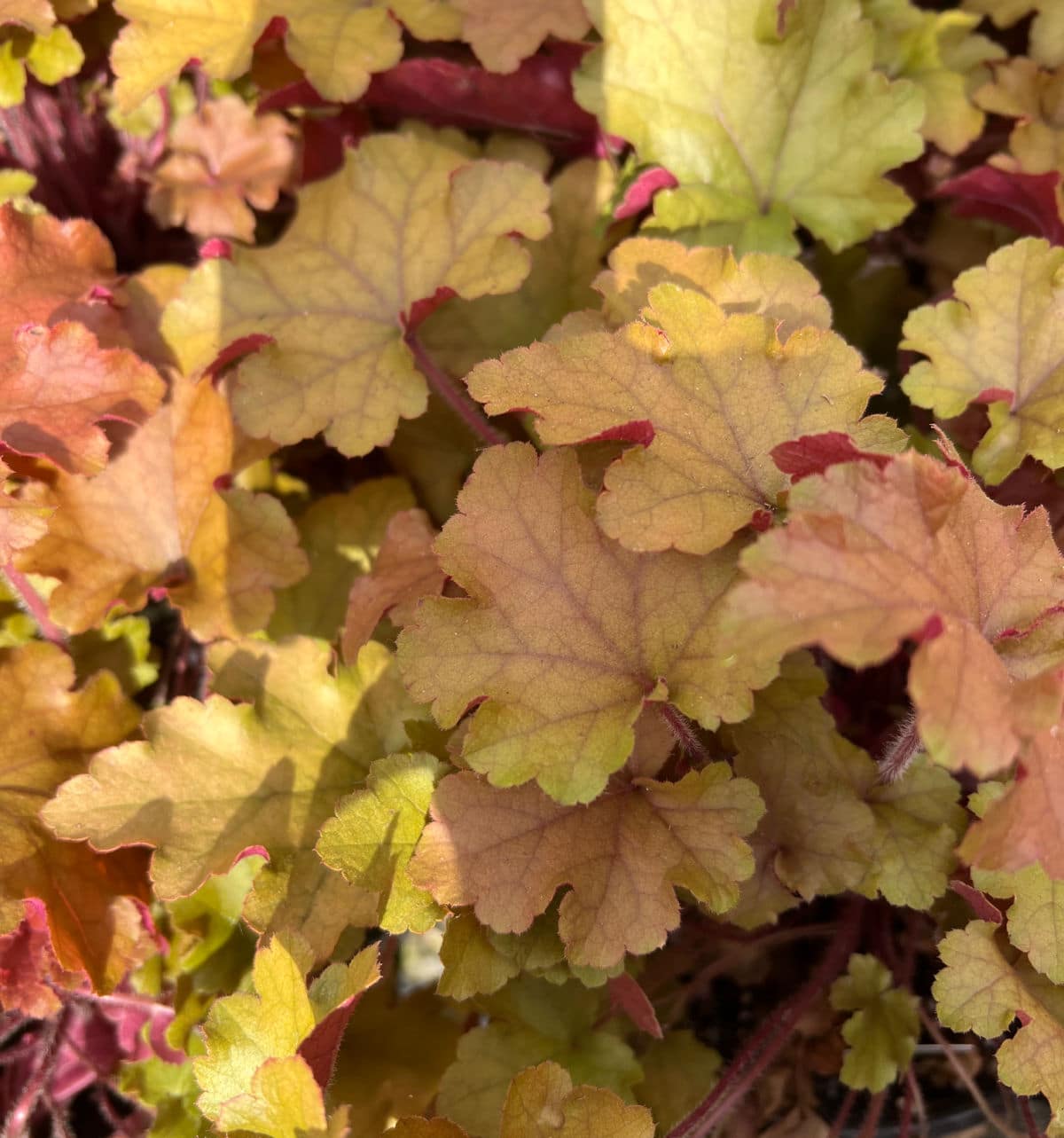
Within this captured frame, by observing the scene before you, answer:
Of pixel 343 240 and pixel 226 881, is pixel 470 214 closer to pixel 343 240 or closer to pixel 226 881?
pixel 343 240

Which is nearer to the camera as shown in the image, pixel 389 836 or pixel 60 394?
pixel 389 836

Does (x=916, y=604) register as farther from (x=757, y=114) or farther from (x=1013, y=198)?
(x=1013, y=198)

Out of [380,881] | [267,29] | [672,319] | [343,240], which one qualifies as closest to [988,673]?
[672,319]

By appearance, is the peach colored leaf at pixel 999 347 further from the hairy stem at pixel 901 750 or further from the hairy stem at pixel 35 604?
the hairy stem at pixel 35 604

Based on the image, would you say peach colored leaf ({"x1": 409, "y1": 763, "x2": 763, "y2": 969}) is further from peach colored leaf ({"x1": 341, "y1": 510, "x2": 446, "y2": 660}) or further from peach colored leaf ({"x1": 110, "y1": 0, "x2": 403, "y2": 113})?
peach colored leaf ({"x1": 110, "y1": 0, "x2": 403, "y2": 113})

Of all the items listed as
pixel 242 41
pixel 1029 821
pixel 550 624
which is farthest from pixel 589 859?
pixel 242 41

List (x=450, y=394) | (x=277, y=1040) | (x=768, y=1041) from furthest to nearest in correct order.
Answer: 1. (x=450, y=394)
2. (x=768, y=1041)
3. (x=277, y=1040)

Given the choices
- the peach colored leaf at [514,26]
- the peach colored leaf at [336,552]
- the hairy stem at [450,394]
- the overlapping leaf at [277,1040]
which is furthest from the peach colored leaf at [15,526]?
the peach colored leaf at [514,26]

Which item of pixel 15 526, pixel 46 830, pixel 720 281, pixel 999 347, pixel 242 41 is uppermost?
pixel 242 41
